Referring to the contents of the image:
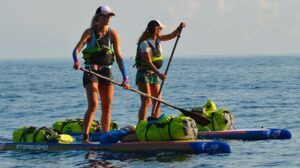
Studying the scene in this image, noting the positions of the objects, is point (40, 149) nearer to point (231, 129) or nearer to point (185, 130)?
point (185, 130)

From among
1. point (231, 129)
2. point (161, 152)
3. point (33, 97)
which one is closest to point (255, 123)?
point (231, 129)

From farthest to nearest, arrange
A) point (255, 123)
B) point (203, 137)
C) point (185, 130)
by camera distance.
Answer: point (255, 123) → point (203, 137) → point (185, 130)

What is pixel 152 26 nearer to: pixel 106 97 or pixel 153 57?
pixel 153 57

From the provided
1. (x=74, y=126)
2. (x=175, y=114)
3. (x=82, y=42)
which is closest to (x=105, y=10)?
(x=82, y=42)

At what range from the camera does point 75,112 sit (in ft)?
87.8

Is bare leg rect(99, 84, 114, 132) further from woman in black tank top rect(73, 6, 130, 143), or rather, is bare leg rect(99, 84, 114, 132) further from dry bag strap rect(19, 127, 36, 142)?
dry bag strap rect(19, 127, 36, 142)

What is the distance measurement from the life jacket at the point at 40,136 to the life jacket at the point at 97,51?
5.31ft

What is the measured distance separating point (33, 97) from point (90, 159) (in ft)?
73.4

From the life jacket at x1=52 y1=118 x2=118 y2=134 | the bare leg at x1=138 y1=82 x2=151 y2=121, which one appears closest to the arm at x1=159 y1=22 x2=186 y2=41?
the bare leg at x1=138 y1=82 x2=151 y2=121

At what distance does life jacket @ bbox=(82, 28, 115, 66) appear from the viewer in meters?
14.3

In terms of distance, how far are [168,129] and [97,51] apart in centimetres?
192

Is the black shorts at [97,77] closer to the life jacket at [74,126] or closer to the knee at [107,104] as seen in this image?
the knee at [107,104]

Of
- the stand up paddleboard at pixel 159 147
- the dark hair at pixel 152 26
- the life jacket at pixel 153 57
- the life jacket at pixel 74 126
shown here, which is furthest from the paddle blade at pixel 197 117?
the stand up paddleboard at pixel 159 147

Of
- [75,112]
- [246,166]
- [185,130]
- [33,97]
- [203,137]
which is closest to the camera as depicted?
[246,166]
